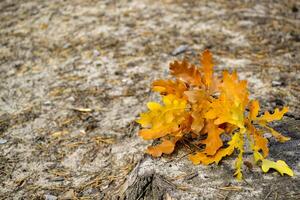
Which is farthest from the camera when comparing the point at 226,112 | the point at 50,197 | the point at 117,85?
the point at 117,85

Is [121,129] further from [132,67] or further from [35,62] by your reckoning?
[35,62]

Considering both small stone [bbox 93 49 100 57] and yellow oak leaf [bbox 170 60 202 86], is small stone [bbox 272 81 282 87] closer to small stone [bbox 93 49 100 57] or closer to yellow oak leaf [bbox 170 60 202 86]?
yellow oak leaf [bbox 170 60 202 86]

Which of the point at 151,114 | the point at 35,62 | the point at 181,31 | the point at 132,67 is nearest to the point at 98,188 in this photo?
the point at 151,114

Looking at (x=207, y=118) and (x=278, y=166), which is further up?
(x=207, y=118)

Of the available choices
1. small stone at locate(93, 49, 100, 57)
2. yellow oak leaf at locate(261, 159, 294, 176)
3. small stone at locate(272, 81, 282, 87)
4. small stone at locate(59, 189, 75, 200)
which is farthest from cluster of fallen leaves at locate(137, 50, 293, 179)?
small stone at locate(93, 49, 100, 57)

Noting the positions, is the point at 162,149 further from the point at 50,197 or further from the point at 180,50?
the point at 180,50

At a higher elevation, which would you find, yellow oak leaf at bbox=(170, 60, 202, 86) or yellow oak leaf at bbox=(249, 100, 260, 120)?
yellow oak leaf at bbox=(170, 60, 202, 86)

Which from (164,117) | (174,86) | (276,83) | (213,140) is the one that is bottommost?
(276,83)

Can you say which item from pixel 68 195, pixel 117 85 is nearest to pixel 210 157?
pixel 68 195
